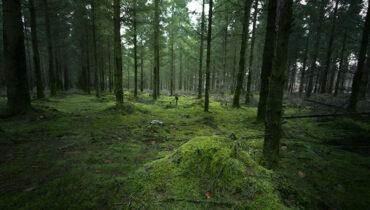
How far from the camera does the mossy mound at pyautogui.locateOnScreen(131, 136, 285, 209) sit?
75.9 inches

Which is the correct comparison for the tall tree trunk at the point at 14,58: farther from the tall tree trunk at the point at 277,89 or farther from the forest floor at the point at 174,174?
the tall tree trunk at the point at 277,89

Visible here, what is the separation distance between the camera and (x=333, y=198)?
2219mm

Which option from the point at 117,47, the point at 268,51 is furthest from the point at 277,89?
the point at 117,47

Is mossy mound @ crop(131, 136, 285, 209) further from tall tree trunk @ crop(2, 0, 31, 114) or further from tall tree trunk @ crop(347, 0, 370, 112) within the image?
tall tree trunk @ crop(347, 0, 370, 112)

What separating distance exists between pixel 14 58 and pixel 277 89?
874cm

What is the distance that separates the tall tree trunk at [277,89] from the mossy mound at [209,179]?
62cm

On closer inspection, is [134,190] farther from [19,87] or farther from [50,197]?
[19,87]

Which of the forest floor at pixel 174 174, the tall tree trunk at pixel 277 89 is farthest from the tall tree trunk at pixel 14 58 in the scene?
the tall tree trunk at pixel 277 89

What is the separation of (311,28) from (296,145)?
82.3ft

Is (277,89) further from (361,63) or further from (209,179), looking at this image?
(361,63)

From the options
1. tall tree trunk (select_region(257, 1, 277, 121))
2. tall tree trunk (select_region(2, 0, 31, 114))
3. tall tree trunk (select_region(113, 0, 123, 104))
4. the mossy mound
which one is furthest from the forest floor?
tall tree trunk (select_region(113, 0, 123, 104))

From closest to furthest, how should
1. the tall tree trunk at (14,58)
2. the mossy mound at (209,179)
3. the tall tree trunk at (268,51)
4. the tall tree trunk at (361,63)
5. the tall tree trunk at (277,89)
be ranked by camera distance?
the mossy mound at (209,179) → the tall tree trunk at (277,89) → the tall tree trunk at (14,58) → the tall tree trunk at (268,51) → the tall tree trunk at (361,63)

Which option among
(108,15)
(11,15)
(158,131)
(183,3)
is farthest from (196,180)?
(183,3)

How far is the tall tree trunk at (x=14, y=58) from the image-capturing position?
545 centimetres
